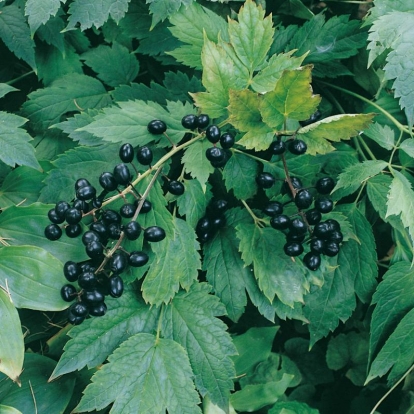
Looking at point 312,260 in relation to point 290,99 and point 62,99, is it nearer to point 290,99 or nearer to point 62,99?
point 290,99

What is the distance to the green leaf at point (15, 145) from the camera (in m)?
1.28

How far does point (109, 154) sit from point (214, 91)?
13.9 inches

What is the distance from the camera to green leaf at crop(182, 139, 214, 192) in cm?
120

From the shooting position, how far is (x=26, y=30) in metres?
1.43

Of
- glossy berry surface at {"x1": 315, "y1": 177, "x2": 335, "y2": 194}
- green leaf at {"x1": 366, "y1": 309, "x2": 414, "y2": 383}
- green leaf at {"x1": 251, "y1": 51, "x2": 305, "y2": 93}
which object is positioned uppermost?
green leaf at {"x1": 251, "y1": 51, "x2": 305, "y2": 93}

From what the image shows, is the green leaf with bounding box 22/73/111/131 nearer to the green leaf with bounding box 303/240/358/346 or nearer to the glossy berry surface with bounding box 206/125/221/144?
the glossy berry surface with bounding box 206/125/221/144

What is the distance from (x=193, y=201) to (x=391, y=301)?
64 centimetres

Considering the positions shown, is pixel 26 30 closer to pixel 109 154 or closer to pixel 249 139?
pixel 109 154

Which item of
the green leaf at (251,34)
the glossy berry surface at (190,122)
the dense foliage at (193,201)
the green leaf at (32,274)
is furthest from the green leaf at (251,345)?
the green leaf at (251,34)

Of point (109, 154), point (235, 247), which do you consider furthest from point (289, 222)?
point (109, 154)

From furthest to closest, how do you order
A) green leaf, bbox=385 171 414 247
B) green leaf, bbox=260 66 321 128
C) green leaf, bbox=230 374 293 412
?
green leaf, bbox=230 374 293 412
green leaf, bbox=385 171 414 247
green leaf, bbox=260 66 321 128

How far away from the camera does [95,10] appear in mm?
1309

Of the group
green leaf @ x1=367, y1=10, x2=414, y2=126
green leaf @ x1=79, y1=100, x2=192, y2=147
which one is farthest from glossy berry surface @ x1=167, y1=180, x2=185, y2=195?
green leaf @ x1=367, y1=10, x2=414, y2=126

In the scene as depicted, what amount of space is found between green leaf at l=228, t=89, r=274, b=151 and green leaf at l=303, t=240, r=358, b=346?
1.45 ft
